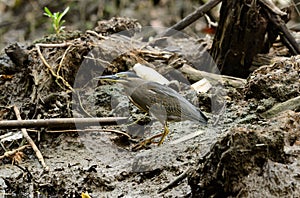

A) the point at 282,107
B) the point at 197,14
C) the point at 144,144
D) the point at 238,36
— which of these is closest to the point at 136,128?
the point at 144,144

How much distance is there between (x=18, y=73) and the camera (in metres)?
5.74

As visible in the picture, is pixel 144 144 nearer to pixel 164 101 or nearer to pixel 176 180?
pixel 164 101

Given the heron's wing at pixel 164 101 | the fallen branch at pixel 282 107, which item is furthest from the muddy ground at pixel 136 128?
the heron's wing at pixel 164 101

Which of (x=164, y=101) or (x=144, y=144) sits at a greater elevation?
(x=164, y=101)

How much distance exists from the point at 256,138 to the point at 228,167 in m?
0.21

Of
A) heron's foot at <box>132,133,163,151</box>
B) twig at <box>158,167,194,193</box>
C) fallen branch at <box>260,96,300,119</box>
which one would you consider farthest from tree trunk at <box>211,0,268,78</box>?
twig at <box>158,167,194,193</box>

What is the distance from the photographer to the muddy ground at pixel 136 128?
3.19 metres

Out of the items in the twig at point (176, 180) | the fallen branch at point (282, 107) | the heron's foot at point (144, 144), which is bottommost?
the heron's foot at point (144, 144)

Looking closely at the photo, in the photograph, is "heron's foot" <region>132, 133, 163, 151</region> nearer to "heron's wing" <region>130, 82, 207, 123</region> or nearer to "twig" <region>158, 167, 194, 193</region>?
"heron's wing" <region>130, 82, 207, 123</region>

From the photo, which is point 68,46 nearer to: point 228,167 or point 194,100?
point 194,100

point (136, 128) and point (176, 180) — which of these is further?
point (136, 128)

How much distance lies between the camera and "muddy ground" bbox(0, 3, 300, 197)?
319cm

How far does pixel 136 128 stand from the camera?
484cm

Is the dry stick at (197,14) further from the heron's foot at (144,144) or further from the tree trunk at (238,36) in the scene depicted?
the heron's foot at (144,144)
